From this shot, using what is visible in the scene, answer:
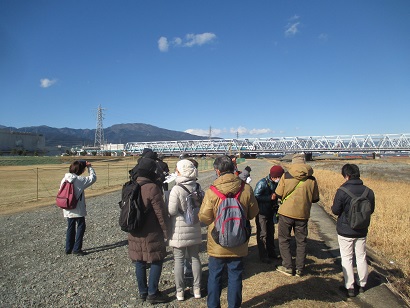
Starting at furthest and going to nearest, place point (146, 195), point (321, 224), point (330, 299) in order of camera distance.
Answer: point (321, 224) < point (330, 299) < point (146, 195)

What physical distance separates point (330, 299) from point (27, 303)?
4.18 meters

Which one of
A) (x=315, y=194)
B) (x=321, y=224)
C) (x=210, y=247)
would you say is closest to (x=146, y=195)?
(x=210, y=247)

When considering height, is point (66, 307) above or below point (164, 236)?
below

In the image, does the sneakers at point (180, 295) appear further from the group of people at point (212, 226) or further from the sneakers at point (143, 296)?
the sneakers at point (143, 296)

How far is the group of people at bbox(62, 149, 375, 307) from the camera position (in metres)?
3.46

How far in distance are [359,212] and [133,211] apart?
2998 millimetres

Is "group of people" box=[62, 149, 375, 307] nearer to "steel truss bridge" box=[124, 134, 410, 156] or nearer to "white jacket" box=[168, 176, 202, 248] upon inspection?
"white jacket" box=[168, 176, 202, 248]

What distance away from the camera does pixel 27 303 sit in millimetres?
4098

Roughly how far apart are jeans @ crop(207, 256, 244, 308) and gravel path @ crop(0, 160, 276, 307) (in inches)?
26.7

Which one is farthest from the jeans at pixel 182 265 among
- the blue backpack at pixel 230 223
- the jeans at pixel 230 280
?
the blue backpack at pixel 230 223

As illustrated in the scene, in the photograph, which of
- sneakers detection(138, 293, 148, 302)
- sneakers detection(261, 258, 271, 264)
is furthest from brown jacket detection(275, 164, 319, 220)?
sneakers detection(138, 293, 148, 302)

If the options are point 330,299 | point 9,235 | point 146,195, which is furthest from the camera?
point 9,235

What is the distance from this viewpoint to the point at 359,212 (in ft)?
13.2

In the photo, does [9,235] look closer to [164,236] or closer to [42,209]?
[42,209]
